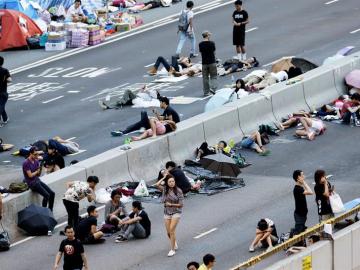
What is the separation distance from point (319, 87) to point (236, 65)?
13.3 feet

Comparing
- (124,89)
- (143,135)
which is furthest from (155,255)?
(124,89)

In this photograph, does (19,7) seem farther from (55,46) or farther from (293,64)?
(293,64)

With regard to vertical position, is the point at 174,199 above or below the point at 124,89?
above

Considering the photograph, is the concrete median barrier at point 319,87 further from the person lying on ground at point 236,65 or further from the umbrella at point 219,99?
the person lying on ground at point 236,65

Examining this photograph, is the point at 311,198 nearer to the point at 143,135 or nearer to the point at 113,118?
the point at 143,135

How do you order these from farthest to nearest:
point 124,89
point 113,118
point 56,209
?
point 124,89 < point 113,118 < point 56,209

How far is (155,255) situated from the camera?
81.5 ft

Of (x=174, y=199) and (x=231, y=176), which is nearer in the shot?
(x=174, y=199)

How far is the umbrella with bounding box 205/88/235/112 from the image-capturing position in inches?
1308

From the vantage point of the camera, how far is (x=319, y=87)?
114 feet

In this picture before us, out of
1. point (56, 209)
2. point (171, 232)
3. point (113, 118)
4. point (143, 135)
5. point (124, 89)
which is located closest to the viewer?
point (171, 232)

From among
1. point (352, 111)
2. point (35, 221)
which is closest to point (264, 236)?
point (35, 221)

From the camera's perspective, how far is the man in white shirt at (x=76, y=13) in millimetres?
43497

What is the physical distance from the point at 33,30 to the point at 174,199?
19.7m
